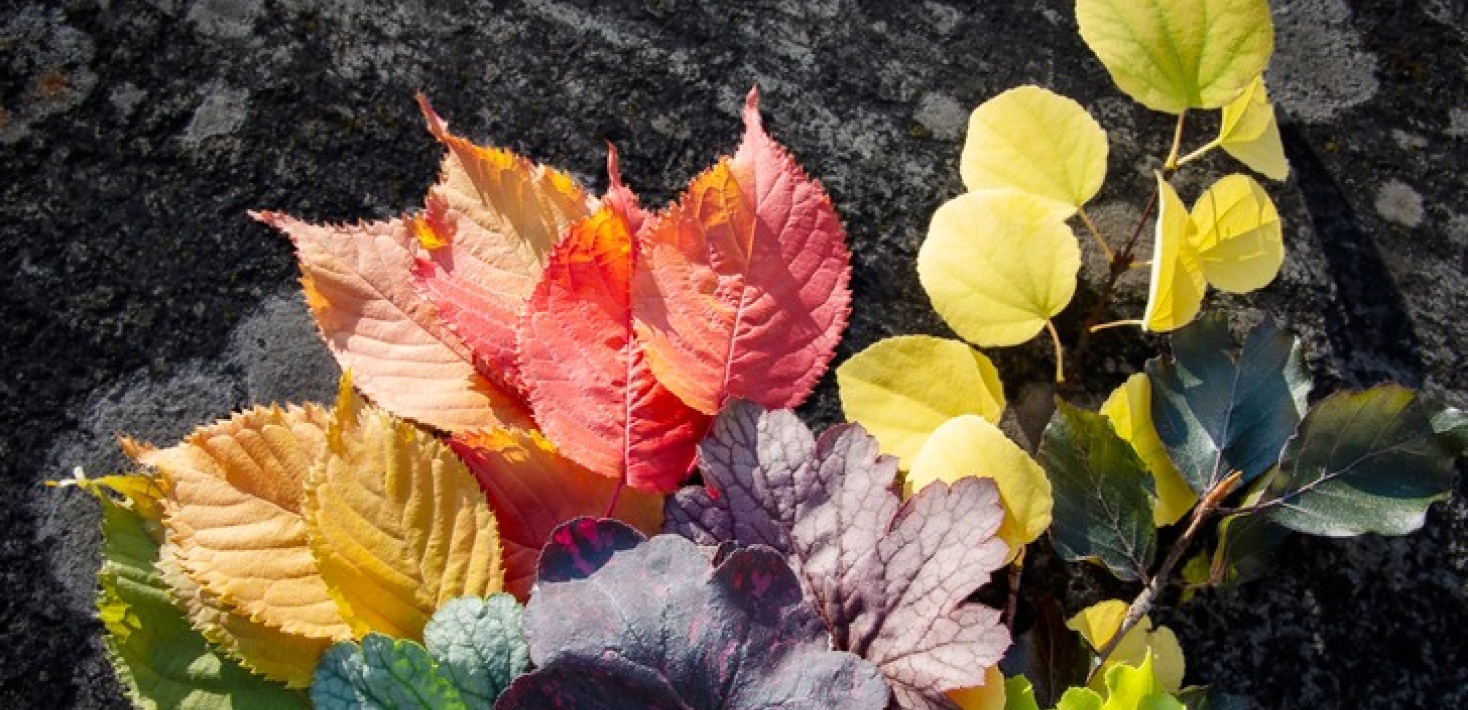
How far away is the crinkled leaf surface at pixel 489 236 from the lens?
66cm

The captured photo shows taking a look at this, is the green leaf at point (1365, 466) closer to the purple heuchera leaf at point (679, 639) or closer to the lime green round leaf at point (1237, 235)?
the lime green round leaf at point (1237, 235)

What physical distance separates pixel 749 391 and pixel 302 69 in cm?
32

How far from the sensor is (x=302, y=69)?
756 millimetres

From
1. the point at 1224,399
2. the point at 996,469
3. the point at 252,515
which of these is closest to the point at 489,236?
the point at 252,515

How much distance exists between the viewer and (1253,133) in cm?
70

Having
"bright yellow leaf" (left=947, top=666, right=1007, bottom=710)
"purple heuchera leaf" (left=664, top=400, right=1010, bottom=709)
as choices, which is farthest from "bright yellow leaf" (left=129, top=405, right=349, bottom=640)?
"bright yellow leaf" (left=947, top=666, right=1007, bottom=710)

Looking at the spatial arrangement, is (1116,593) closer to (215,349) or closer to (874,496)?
(874,496)

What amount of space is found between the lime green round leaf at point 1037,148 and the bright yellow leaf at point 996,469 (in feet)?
0.45

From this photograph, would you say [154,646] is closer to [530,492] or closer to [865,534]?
[530,492]

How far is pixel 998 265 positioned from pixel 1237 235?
13 centimetres

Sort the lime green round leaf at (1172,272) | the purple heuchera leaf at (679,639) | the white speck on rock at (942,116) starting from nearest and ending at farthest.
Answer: the purple heuchera leaf at (679,639), the lime green round leaf at (1172,272), the white speck on rock at (942,116)

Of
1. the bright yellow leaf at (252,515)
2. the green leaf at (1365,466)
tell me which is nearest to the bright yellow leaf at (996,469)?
the green leaf at (1365,466)

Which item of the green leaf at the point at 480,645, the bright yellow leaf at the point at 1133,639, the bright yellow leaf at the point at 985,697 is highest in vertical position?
the green leaf at the point at 480,645

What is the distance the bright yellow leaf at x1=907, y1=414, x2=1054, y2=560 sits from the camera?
0.65 meters
